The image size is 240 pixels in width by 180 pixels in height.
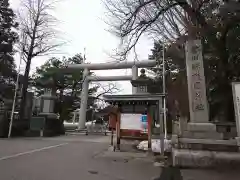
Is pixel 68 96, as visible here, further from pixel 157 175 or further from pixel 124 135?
pixel 157 175

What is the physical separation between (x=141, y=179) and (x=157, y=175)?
78cm

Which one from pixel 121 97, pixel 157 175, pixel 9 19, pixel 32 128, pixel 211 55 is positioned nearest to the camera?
pixel 157 175

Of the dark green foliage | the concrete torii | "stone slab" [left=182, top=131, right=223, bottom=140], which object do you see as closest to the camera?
"stone slab" [left=182, top=131, right=223, bottom=140]

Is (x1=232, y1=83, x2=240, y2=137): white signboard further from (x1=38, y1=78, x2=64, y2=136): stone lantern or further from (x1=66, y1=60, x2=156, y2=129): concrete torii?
(x1=38, y1=78, x2=64, y2=136): stone lantern

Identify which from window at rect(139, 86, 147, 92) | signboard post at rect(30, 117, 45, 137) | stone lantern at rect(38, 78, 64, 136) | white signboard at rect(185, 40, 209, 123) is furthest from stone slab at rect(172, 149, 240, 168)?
stone lantern at rect(38, 78, 64, 136)

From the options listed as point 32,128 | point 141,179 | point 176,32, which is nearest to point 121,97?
point 176,32

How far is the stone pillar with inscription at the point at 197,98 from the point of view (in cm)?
884

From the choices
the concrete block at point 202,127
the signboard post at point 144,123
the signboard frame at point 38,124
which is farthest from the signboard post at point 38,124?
the concrete block at point 202,127

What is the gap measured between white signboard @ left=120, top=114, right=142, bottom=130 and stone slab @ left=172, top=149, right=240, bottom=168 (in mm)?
4971

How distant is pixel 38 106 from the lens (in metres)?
23.9

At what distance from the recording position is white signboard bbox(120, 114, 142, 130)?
1336 cm

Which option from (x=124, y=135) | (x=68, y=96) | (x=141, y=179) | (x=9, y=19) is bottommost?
(x=141, y=179)

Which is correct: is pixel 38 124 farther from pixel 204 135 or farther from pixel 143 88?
pixel 204 135

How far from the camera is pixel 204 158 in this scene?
8.21m
